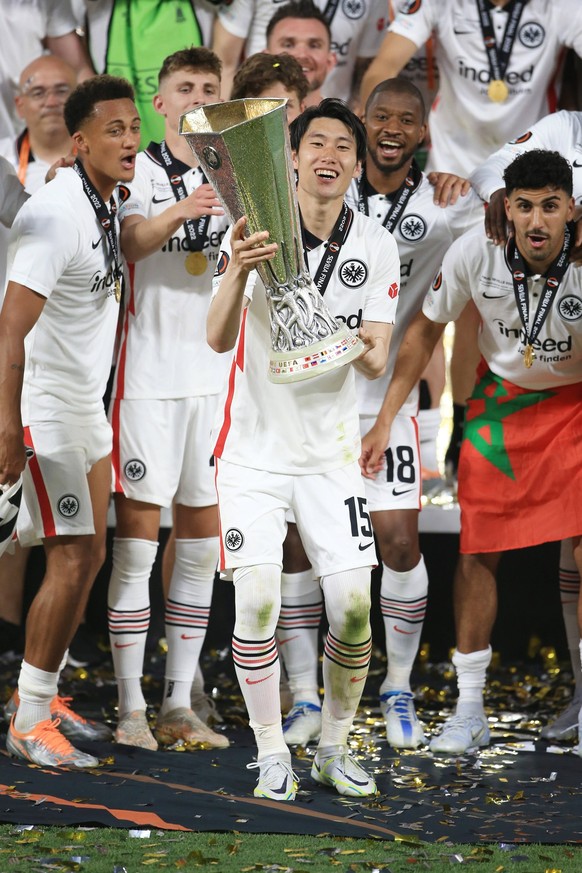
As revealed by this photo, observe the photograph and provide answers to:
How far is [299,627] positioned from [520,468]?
93 cm

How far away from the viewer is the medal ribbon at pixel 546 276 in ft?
14.5

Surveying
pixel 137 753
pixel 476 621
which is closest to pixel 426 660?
pixel 476 621

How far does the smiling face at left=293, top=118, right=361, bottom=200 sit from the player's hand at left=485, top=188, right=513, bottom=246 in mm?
729

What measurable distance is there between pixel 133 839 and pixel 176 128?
7.72 feet

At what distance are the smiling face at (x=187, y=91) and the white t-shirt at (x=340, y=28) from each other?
4.51 feet

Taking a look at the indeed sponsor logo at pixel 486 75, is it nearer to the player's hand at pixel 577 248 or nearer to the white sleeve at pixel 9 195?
the player's hand at pixel 577 248

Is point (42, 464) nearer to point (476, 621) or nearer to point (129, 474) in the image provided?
point (129, 474)

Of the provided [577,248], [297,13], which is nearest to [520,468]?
[577,248]

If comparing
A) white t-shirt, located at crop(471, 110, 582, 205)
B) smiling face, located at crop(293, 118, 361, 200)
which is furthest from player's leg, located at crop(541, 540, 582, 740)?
smiling face, located at crop(293, 118, 361, 200)

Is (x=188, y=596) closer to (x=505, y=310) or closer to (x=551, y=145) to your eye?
(x=505, y=310)

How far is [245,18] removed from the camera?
19.7ft

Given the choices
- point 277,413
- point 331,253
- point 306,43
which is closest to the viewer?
point 277,413

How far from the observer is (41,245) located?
412 cm

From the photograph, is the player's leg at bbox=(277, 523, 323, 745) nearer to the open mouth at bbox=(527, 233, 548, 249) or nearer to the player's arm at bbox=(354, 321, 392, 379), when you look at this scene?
the player's arm at bbox=(354, 321, 392, 379)
